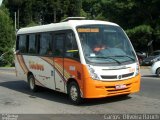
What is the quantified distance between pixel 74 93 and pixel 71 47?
1408mm

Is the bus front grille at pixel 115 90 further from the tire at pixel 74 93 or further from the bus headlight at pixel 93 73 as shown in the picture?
the tire at pixel 74 93

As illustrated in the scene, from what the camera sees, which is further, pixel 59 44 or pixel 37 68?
pixel 37 68

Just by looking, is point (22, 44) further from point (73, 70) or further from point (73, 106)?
point (73, 106)

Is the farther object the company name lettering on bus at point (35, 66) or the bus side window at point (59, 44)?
the company name lettering on bus at point (35, 66)

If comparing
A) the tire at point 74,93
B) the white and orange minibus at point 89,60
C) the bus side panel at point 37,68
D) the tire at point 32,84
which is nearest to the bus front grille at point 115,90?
the white and orange minibus at point 89,60

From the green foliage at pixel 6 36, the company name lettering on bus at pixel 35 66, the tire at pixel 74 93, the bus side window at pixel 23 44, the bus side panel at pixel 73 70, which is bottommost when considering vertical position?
the green foliage at pixel 6 36

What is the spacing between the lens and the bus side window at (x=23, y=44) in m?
17.1

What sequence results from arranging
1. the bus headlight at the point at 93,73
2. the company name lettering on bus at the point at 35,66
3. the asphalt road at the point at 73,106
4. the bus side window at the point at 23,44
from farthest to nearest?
the bus side window at the point at 23,44
the company name lettering on bus at the point at 35,66
the bus headlight at the point at 93,73
the asphalt road at the point at 73,106

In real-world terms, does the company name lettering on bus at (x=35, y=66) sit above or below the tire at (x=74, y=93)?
above

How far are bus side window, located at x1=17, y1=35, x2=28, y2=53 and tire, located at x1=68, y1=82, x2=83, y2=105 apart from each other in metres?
4.67

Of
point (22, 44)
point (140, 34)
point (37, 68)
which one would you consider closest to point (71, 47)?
point (37, 68)

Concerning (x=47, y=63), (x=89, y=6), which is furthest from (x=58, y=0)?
(x=47, y=63)

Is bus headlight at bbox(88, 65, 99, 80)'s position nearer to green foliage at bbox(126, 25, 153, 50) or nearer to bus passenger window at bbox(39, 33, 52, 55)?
bus passenger window at bbox(39, 33, 52, 55)

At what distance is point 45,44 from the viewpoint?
1489cm
